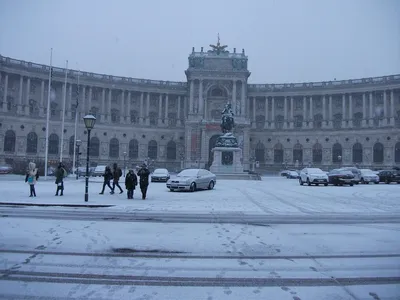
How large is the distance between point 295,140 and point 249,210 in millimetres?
71687

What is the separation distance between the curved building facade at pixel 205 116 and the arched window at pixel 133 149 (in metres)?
0.23

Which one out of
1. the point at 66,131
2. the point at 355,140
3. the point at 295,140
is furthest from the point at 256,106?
the point at 66,131

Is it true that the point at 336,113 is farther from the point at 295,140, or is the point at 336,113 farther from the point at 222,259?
the point at 222,259

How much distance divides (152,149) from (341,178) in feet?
184

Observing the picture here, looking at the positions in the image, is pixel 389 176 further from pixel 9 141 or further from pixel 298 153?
pixel 9 141

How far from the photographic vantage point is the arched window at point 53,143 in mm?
74438

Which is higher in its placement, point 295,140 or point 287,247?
point 295,140

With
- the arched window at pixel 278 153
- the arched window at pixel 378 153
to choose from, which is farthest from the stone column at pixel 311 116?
the arched window at pixel 378 153

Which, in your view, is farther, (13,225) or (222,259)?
(13,225)

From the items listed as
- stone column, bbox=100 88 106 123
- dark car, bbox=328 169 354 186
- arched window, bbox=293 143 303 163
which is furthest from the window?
dark car, bbox=328 169 354 186

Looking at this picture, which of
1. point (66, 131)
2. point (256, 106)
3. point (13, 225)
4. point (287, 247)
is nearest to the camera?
point (287, 247)

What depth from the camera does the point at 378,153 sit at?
75750 millimetres

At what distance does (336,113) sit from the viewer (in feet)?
271

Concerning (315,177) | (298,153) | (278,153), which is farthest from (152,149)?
(315,177)
